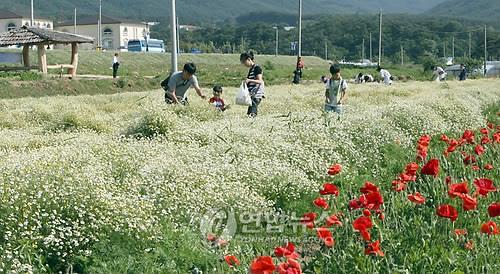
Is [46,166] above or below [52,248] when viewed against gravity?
above

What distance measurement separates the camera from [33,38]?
31438 mm

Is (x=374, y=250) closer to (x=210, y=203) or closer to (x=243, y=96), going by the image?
(x=210, y=203)

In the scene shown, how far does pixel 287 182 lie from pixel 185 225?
4.95ft

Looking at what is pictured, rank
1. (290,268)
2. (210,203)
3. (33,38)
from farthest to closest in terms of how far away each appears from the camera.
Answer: (33,38) < (210,203) < (290,268)

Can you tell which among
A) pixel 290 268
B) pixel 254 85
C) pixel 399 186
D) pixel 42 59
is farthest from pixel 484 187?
pixel 42 59

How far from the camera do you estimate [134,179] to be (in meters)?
6.34

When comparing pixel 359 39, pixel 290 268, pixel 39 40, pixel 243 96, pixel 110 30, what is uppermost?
pixel 110 30

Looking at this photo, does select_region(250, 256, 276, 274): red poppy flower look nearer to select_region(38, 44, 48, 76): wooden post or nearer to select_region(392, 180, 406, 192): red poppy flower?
select_region(392, 180, 406, 192): red poppy flower

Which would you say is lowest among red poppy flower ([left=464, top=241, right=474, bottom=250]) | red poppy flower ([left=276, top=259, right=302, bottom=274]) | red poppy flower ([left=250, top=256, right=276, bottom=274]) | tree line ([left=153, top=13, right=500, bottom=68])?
red poppy flower ([left=464, top=241, right=474, bottom=250])

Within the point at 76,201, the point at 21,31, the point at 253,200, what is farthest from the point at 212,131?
the point at 21,31

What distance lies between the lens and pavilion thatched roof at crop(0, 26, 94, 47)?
31.0 m

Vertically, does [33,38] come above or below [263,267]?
above

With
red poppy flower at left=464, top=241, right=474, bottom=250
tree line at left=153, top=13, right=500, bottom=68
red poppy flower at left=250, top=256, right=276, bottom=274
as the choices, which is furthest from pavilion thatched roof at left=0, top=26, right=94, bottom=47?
tree line at left=153, top=13, right=500, bottom=68

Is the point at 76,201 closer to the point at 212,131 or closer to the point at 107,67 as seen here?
the point at 212,131
